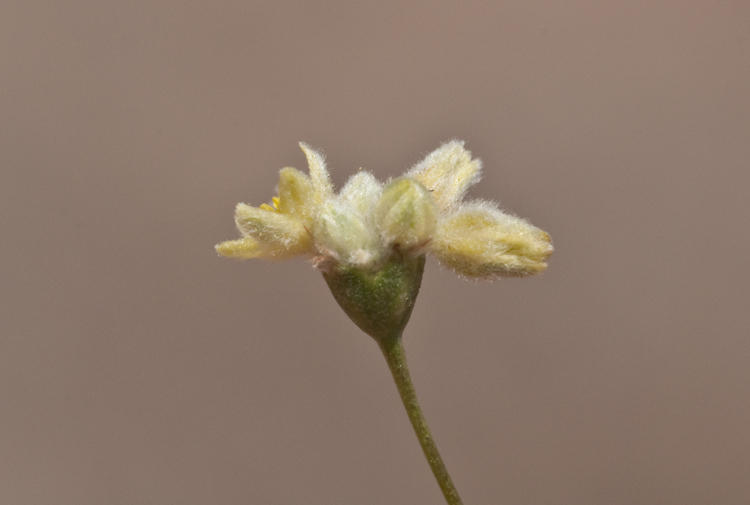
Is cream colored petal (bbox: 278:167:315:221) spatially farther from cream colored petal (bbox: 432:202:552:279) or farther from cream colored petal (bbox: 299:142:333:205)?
cream colored petal (bbox: 432:202:552:279)

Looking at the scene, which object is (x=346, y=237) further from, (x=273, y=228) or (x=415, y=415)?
(x=415, y=415)

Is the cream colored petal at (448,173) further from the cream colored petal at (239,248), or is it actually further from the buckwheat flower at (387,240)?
the cream colored petal at (239,248)

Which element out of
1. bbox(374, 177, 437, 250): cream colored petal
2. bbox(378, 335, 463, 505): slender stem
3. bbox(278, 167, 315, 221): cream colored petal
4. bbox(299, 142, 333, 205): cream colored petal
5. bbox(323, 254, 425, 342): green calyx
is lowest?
bbox(378, 335, 463, 505): slender stem

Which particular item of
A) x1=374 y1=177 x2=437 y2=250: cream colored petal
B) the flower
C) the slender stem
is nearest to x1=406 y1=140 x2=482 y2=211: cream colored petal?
the flower

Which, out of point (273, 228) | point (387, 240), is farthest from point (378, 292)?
point (273, 228)

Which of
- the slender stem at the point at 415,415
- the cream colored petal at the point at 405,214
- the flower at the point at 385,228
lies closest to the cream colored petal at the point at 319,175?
the flower at the point at 385,228

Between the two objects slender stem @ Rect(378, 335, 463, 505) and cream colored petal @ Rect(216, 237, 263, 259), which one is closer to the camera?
slender stem @ Rect(378, 335, 463, 505)

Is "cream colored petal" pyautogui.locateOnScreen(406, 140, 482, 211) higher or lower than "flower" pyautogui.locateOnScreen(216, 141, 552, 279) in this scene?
higher
